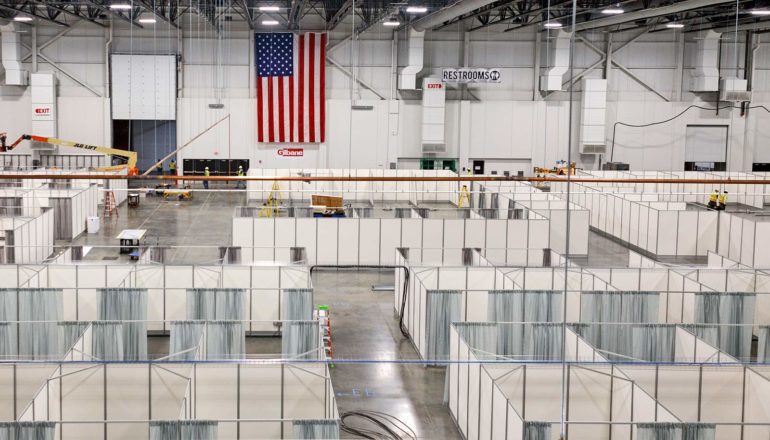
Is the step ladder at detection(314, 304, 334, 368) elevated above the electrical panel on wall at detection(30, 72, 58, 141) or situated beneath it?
situated beneath

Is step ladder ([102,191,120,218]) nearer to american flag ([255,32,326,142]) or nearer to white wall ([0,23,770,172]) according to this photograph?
white wall ([0,23,770,172])

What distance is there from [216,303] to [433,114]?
29.7 meters

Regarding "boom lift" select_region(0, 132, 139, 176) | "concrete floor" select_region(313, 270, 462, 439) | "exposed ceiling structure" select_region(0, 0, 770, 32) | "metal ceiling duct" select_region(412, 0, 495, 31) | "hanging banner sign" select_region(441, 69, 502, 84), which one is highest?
"exposed ceiling structure" select_region(0, 0, 770, 32)

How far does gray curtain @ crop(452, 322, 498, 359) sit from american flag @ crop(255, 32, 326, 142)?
31899mm

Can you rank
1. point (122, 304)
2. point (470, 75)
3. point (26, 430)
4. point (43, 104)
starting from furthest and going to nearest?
1. point (470, 75)
2. point (43, 104)
3. point (122, 304)
4. point (26, 430)

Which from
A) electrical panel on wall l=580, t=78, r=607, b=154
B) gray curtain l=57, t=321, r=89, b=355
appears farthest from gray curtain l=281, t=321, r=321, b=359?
electrical panel on wall l=580, t=78, r=607, b=154

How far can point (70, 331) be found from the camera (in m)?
15.7

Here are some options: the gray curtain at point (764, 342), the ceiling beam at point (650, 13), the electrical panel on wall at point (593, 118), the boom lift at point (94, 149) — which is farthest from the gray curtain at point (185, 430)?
the electrical panel on wall at point (593, 118)

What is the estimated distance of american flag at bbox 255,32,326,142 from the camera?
45469 millimetres

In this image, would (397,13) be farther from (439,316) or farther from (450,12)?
(439,316)

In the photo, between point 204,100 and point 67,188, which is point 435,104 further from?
point 67,188

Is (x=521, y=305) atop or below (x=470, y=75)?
below

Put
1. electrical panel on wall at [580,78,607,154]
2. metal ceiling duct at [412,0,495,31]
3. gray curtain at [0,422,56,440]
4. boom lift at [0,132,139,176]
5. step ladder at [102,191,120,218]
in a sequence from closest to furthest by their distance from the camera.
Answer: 1. gray curtain at [0,422,56,440]
2. metal ceiling duct at [412,0,495,31]
3. step ladder at [102,191,120,218]
4. boom lift at [0,132,139,176]
5. electrical panel on wall at [580,78,607,154]

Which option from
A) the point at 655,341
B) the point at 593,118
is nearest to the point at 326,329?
the point at 655,341
